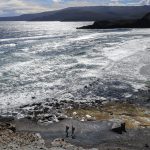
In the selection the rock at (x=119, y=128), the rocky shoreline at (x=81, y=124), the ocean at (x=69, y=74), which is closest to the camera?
the rocky shoreline at (x=81, y=124)

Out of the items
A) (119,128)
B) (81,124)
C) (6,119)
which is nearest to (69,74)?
(6,119)

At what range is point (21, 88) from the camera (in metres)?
52.5

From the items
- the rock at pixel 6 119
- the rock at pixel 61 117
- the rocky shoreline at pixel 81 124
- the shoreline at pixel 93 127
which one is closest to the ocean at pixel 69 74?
the rocky shoreline at pixel 81 124

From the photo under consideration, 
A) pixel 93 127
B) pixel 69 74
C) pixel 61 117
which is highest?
pixel 61 117

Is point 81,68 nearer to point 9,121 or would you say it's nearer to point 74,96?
point 74,96

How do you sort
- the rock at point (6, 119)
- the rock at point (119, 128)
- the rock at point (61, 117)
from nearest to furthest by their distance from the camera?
the rock at point (119, 128)
the rock at point (61, 117)
the rock at point (6, 119)

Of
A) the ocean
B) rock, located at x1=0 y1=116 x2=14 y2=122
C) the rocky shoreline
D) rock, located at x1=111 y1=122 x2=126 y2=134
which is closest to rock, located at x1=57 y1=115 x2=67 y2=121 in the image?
the rocky shoreline

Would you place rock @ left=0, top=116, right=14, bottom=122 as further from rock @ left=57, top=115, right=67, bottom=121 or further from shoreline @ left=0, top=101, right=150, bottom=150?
rock @ left=57, top=115, right=67, bottom=121

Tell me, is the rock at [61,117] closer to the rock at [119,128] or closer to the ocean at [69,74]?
the rock at [119,128]

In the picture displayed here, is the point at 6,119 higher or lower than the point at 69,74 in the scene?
higher

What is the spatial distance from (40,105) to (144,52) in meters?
50.0

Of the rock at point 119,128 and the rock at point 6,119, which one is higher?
the rock at point 119,128

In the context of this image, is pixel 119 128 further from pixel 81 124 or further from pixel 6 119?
pixel 6 119

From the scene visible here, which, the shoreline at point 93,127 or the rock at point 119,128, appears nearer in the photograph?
the shoreline at point 93,127
